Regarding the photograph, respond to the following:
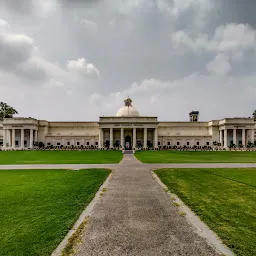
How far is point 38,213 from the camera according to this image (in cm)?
880

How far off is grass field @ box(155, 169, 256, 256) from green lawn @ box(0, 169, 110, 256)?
14.6 feet

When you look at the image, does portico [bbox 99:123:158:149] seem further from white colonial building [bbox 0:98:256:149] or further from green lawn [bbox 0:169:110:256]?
green lawn [bbox 0:169:110:256]

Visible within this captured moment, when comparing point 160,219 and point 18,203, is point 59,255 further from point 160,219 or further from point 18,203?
point 18,203

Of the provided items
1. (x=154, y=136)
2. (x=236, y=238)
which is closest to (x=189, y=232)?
(x=236, y=238)

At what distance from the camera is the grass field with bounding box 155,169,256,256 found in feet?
21.6

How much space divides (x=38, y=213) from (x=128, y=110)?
99.7 m

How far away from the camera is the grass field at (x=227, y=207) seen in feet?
21.6

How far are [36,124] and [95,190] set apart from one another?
96.2 meters

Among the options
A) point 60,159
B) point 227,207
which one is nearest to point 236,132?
point 60,159

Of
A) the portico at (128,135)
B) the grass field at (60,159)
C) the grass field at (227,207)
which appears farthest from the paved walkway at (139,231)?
the portico at (128,135)

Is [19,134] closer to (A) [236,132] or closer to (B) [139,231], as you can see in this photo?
(A) [236,132]

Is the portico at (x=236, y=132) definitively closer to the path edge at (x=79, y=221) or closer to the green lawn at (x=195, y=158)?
the green lawn at (x=195, y=158)

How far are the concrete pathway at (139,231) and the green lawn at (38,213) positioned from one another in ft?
→ 2.65

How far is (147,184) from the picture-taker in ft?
50.9
